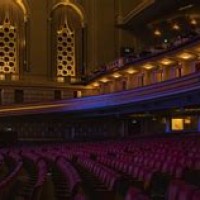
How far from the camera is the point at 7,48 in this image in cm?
2711

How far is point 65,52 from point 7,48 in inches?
129

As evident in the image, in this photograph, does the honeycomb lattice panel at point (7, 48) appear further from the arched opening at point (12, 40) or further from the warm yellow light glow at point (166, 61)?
the warm yellow light glow at point (166, 61)

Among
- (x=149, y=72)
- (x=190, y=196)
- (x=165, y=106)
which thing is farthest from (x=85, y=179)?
(x=149, y=72)

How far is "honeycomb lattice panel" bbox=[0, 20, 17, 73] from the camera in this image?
2694cm

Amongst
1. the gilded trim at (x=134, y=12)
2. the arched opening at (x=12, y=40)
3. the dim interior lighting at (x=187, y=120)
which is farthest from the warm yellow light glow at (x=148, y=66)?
the arched opening at (x=12, y=40)

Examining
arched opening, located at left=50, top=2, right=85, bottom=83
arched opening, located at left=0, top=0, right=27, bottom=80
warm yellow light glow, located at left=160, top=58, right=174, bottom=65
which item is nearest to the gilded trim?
arched opening, located at left=50, top=2, right=85, bottom=83

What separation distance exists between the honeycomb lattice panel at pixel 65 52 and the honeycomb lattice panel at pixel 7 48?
2.55 meters

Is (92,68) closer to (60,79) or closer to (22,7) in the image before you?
(60,79)

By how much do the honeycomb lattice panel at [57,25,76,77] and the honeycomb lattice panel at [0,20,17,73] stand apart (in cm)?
255

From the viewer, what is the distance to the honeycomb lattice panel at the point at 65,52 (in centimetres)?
2828

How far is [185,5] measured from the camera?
77.0ft

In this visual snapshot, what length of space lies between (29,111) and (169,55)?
7.47m

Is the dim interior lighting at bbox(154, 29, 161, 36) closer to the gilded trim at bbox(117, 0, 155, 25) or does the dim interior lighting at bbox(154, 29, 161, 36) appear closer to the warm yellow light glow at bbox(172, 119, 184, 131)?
the gilded trim at bbox(117, 0, 155, 25)

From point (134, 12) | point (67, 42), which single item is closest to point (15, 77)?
point (67, 42)
